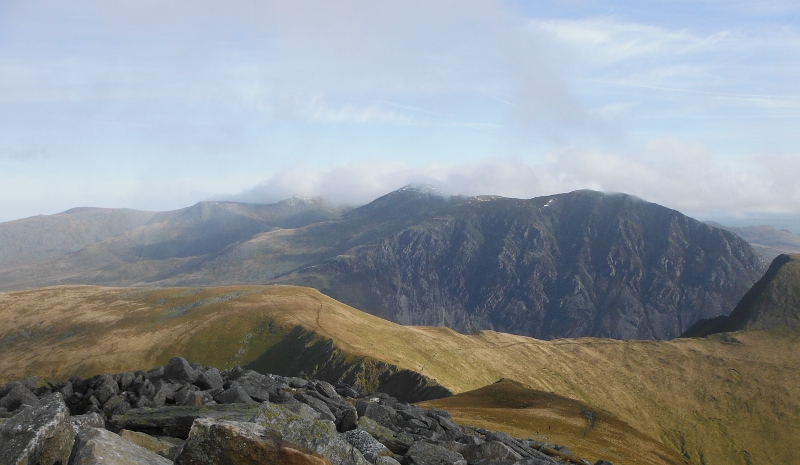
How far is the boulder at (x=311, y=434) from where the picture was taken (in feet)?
46.6

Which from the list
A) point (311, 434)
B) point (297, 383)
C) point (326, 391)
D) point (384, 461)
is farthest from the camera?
point (297, 383)

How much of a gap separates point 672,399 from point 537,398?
86341mm

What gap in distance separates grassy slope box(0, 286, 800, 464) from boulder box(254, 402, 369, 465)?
10551 cm

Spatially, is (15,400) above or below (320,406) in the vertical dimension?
below

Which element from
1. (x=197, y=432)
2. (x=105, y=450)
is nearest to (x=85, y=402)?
(x=105, y=450)

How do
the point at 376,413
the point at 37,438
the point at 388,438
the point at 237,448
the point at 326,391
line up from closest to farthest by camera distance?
the point at 237,448, the point at 37,438, the point at 388,438, the point at 376,413, the point at 326,391

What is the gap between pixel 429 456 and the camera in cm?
1900

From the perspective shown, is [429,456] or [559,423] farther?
[559,423]

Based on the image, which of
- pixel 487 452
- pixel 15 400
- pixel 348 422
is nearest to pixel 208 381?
pixel 15 400

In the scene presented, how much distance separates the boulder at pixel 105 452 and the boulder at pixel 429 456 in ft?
29.3

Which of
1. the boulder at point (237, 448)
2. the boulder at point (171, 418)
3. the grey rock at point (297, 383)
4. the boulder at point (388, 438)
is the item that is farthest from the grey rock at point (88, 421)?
the grey rock at point (297, 383)

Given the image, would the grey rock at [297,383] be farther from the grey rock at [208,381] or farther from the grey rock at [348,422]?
the grey rock at [348,422]

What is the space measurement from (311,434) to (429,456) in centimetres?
640

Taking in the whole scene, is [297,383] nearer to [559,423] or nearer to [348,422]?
[348,422]
